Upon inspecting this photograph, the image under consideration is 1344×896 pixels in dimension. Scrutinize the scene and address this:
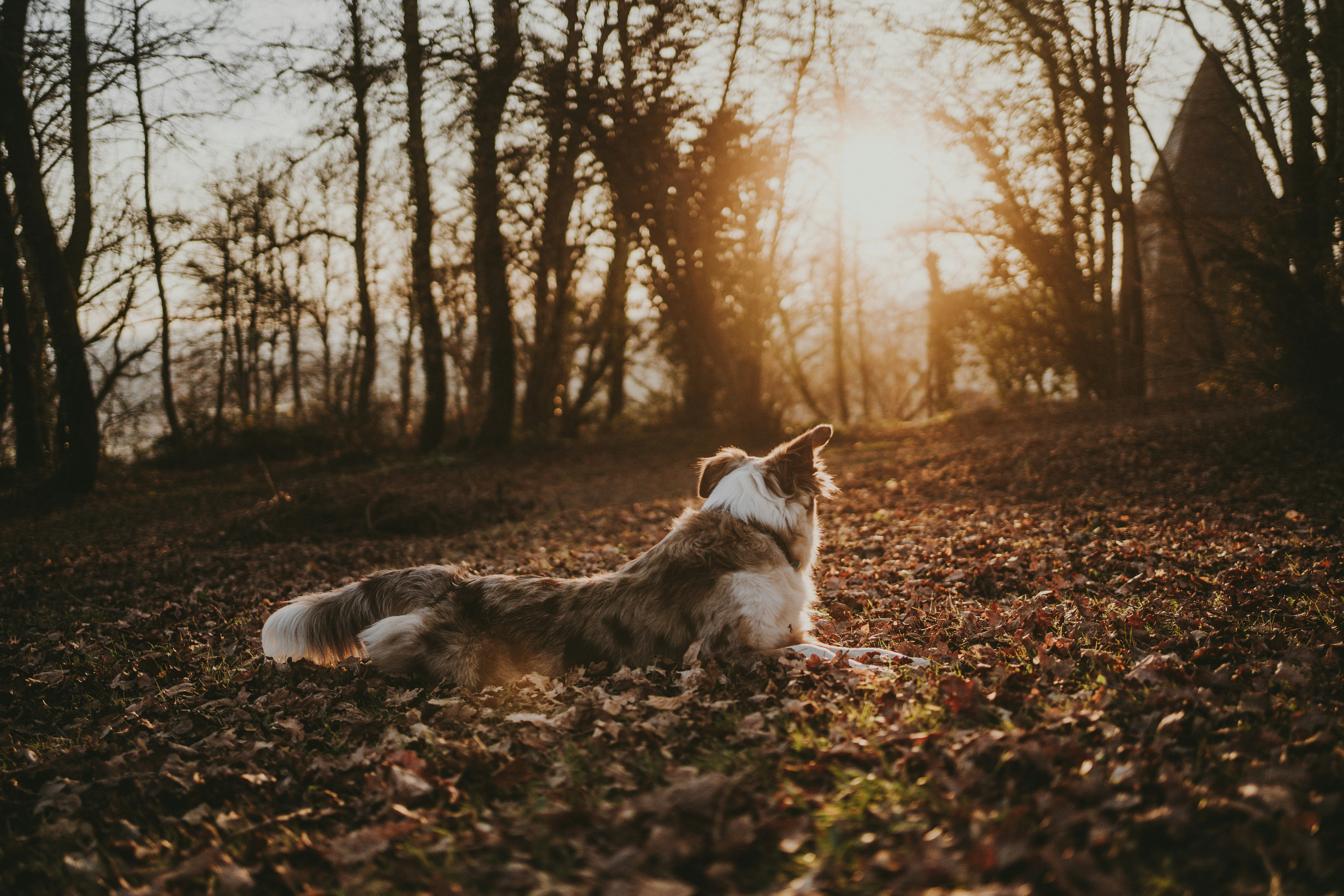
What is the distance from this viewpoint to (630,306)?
27.8 meters

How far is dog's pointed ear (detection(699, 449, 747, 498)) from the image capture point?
5.45 meters

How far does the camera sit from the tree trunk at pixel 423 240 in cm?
1823

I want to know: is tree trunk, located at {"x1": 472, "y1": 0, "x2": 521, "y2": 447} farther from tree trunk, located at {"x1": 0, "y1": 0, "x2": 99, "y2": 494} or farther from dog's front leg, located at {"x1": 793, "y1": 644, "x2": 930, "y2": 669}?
dog's front leg, located at {"x1": 793, "y1": 644, "x2": 930, "y2": 669}

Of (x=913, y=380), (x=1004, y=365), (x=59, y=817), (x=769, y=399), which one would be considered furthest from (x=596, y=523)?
(x=913, y=380)

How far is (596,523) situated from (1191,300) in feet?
39.3

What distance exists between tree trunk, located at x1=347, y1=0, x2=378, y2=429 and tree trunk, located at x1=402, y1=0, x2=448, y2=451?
1.25 metres

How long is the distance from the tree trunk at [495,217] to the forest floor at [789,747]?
1339cm

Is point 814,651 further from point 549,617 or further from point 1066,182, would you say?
point 1066,182

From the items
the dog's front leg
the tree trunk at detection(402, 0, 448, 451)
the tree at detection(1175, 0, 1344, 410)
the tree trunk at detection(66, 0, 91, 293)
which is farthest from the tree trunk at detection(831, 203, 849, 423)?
the dog's front leg

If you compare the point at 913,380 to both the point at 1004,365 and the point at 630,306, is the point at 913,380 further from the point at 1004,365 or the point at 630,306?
the point at 630,306

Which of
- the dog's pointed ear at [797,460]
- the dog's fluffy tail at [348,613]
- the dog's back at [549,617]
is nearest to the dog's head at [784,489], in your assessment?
the dog's pointed ear at [797,460]

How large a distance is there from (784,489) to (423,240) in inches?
727

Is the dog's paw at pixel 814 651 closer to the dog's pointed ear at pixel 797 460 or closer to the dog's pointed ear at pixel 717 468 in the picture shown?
the dog's pointed ear at pixel 797 460

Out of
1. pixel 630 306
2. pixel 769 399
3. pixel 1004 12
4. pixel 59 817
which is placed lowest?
pixel 59 817
